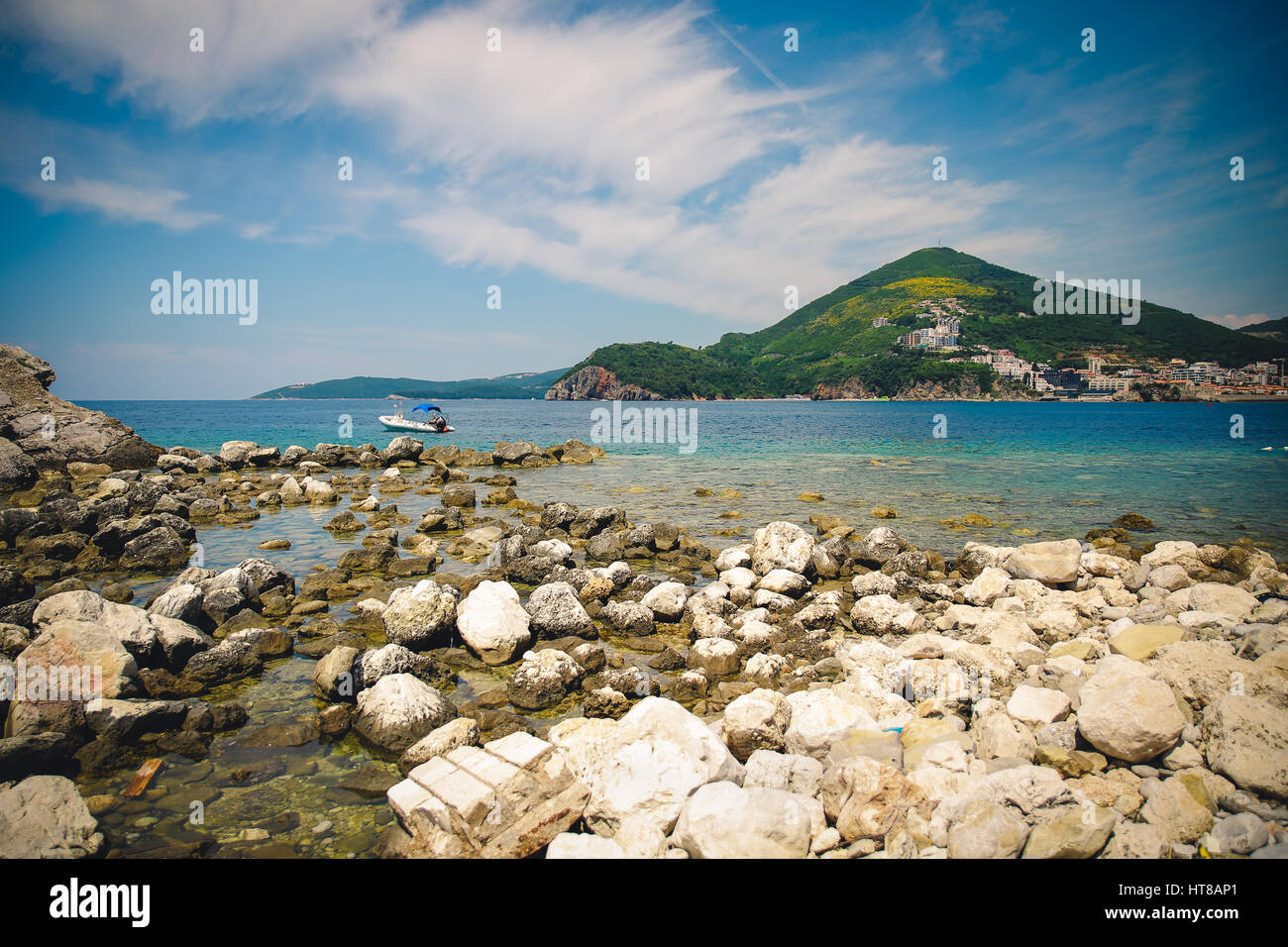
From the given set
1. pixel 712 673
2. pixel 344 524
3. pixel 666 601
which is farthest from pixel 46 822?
pixel 344 524

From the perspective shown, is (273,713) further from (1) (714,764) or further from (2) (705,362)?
(2) (705,362)

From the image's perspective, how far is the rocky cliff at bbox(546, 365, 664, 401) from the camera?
562ft

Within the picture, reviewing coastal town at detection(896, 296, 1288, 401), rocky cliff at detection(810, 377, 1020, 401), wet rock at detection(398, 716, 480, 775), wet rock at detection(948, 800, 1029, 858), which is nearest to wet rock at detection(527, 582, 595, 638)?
wet rock at detection(398, 716, 480, 775)

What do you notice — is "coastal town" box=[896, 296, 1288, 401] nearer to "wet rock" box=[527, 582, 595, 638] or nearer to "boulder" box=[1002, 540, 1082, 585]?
A: "boulder" box=[1002, 540, 1082, 585]

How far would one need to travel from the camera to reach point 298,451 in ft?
119

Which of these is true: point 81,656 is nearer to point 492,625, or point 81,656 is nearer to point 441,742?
point 441,742

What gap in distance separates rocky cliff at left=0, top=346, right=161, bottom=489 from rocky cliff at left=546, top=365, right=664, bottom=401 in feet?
463

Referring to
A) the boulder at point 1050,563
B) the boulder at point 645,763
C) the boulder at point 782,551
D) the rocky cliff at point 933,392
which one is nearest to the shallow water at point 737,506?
the boulder at point 645,763

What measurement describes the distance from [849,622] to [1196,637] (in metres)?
A: 4.55

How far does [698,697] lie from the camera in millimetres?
7895

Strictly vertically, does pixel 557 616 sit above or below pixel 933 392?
below

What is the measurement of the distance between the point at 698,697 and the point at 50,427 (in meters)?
39.0

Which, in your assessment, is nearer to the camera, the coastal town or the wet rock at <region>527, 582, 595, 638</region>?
the wet rock at <region>527, 582, 595, 638</region>
